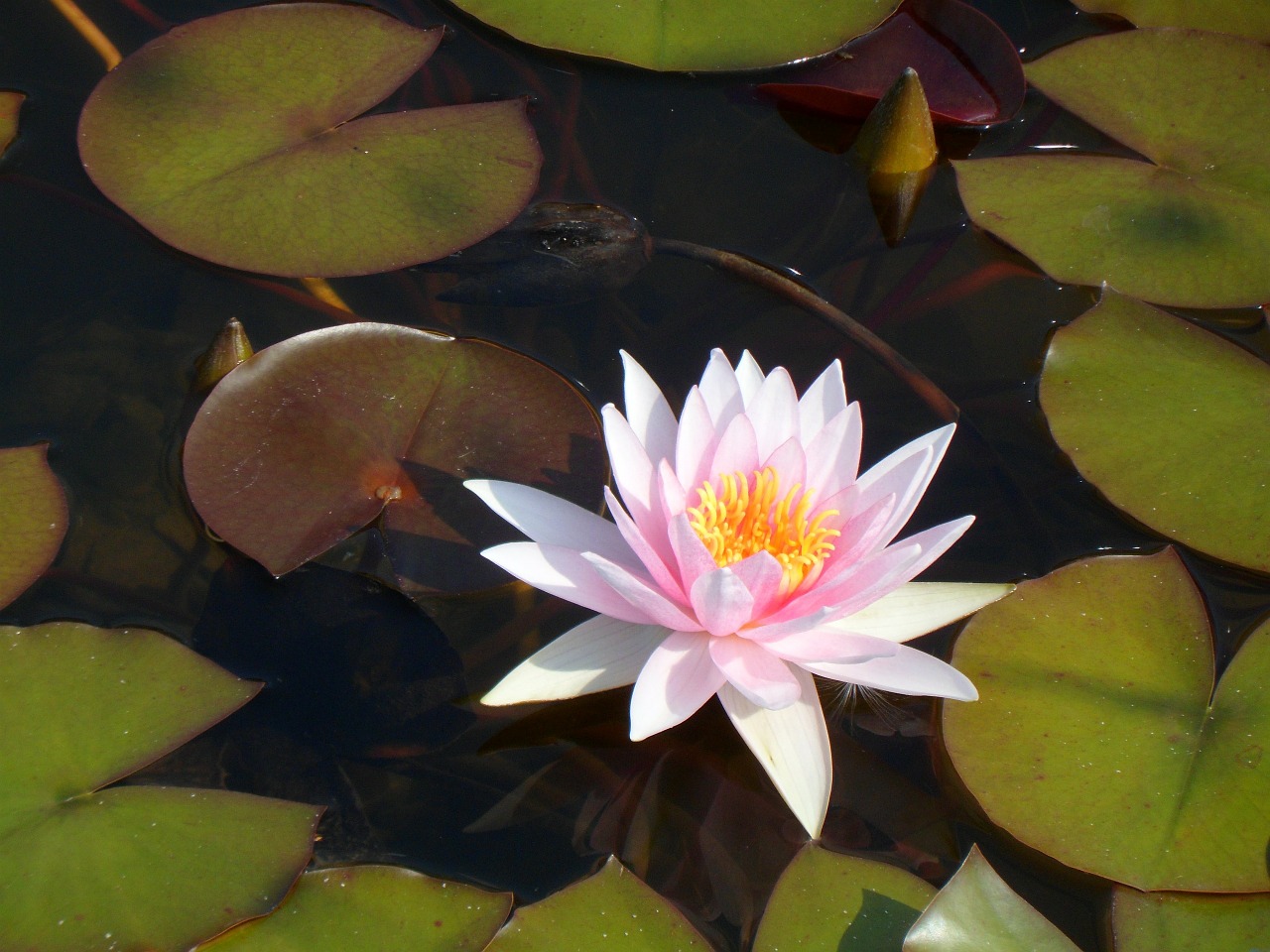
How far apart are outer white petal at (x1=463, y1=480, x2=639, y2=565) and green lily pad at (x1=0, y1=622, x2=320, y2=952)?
72 centimetres

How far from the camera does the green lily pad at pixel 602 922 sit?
1869 mm

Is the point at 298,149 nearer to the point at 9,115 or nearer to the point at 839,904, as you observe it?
the point at 9,115

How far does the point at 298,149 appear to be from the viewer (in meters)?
3.02

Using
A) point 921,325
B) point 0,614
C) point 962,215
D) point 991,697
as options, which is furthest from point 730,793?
point 962,215

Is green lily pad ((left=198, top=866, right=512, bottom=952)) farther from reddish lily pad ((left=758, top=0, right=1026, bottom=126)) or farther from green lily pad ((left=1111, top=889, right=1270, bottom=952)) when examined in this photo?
reddish lily pad ((left=758, top=0, right=1026, bottom=126))

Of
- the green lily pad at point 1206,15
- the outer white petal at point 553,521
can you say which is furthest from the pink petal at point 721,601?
the green lily pad at point 1206,15

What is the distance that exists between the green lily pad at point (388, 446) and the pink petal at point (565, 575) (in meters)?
0.36

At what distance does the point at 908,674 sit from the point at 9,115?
3259 millimetres

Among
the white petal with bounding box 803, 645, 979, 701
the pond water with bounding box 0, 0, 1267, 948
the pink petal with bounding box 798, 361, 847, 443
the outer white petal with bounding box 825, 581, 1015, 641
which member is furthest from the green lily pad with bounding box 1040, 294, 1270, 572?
the white petal with bounding box 803, 645, 979, 701

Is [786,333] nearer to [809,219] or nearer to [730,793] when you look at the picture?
[809,219]

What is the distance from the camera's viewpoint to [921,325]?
306cm

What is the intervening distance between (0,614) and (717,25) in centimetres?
284

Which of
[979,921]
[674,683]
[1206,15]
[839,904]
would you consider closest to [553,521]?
[674,683]

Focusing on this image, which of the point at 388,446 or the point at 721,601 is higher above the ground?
the point at 721,601
